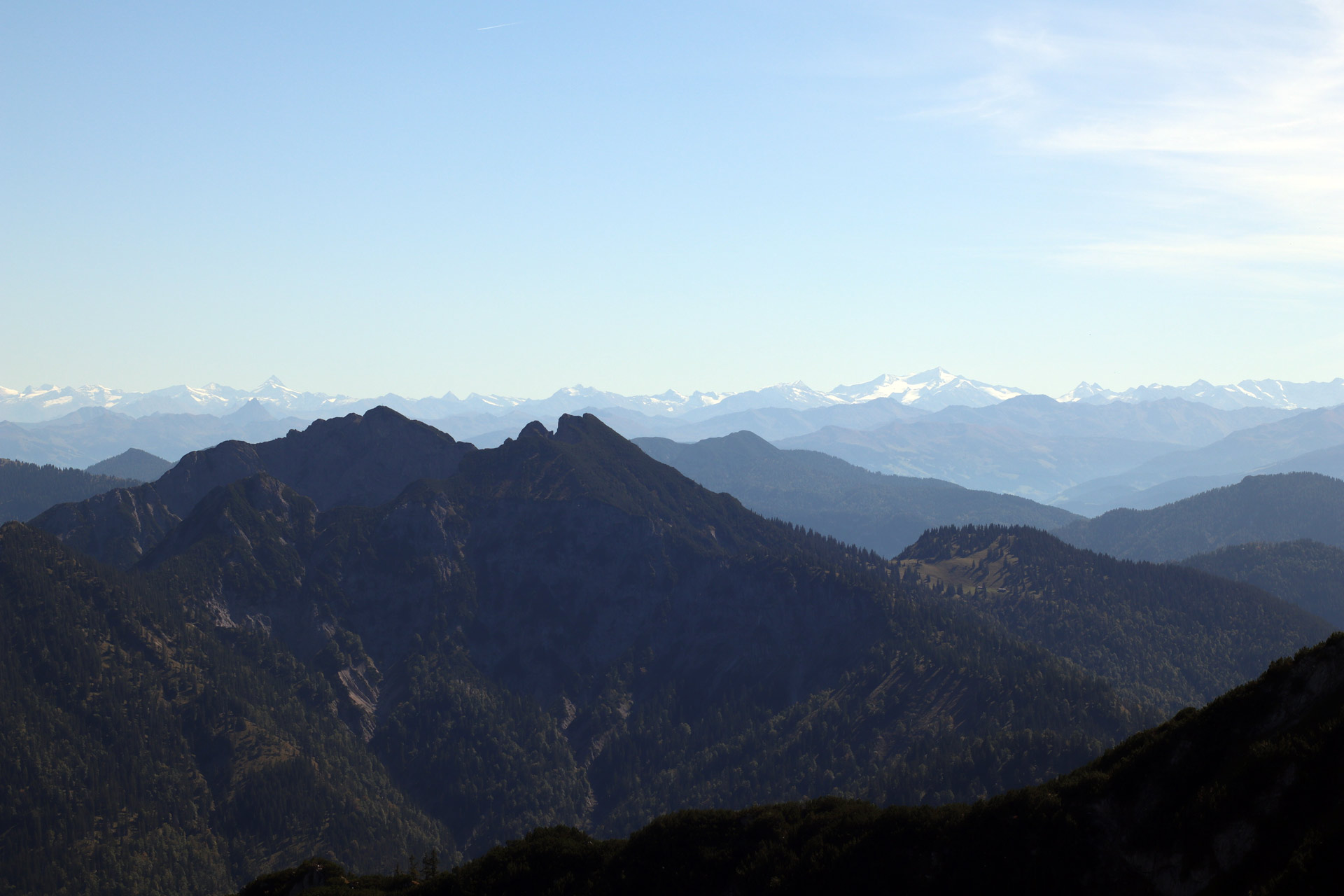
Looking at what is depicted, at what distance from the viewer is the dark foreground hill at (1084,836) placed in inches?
2847

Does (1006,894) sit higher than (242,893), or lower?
higher

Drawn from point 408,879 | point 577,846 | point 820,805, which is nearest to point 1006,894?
point 820,805

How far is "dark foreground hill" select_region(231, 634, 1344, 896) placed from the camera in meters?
72.3

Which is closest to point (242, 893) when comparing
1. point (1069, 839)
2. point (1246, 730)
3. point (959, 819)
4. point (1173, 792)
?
point (959, 819)

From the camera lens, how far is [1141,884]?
8044cm

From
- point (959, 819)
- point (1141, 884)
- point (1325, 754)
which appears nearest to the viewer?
point (1325, 754)

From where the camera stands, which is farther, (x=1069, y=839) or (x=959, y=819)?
(x=959, y=819)

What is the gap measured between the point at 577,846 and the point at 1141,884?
71.1 m

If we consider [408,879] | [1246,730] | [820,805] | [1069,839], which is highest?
[1246,730]

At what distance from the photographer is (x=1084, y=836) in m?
86.2

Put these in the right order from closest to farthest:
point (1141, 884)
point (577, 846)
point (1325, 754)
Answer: point (1325, 754)
point (1141, 884)
point (577, 846)

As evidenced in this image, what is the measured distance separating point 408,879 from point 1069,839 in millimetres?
89013

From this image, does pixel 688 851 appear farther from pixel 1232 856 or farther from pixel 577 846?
pixel 1232 856

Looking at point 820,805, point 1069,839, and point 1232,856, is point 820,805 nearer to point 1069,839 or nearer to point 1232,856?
point 1069,839
